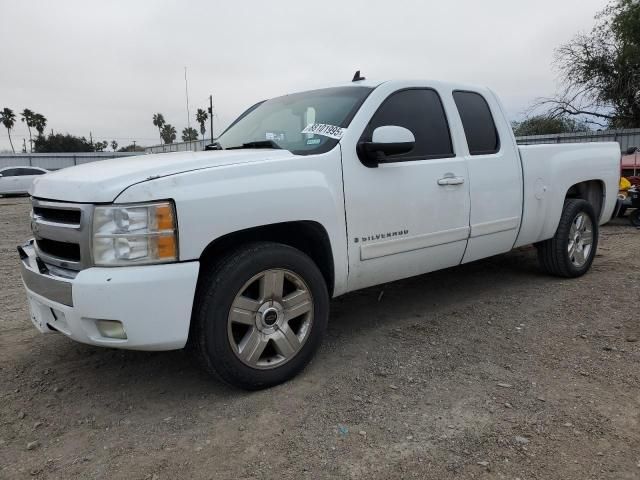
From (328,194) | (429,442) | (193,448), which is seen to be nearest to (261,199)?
(328,194)

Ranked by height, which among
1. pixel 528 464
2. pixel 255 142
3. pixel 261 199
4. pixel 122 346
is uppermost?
pixel 255 142

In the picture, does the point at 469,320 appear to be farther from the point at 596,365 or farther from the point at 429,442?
the point at 429,442

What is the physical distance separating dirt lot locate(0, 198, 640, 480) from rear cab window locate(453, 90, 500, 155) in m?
1.37

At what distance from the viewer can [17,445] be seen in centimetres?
255

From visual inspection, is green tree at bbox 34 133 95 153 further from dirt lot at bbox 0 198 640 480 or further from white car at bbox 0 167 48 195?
dirt lot at bbox 0 198 640 480

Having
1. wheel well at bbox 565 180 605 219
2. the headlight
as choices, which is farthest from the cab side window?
wheel well at bbox 565 180 605 219

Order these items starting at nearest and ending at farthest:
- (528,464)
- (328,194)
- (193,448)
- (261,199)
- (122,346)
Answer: (528,464), (193,448), (122,346), (261,199), (328,194)

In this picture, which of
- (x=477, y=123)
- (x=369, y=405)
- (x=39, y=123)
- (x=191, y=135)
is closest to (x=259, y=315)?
(x=369, y=405)

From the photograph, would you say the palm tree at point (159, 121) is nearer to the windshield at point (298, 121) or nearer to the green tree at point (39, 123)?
the green tree at point (39, 123)

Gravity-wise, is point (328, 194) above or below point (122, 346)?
above

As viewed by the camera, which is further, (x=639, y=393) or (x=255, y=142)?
(x=255, y=142)

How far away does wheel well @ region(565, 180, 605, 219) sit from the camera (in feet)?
18.3

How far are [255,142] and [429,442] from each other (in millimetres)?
2227

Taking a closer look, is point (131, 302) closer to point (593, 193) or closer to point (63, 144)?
point (593, 193)
